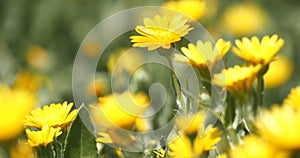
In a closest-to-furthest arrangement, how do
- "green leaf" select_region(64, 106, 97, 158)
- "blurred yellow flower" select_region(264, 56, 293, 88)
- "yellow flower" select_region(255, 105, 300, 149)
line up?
"yellow flower" select_region(255, 105, 300, 149) → "green leaf" select_region(64, 106, 97, 158) → "blurred yellow flower" select_region(264, 56, 293, 88)

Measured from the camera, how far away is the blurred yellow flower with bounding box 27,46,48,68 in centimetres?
390

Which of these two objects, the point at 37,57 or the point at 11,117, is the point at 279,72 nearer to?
the point at 37,57

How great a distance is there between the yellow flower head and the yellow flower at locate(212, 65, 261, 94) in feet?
0.30

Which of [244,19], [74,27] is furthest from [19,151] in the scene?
[244,19]

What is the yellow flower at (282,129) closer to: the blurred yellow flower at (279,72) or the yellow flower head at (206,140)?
the yellow flower head at (206,140)

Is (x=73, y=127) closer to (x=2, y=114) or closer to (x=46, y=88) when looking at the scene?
(x=2, y=114)

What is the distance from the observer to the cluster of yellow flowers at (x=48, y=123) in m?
1.39

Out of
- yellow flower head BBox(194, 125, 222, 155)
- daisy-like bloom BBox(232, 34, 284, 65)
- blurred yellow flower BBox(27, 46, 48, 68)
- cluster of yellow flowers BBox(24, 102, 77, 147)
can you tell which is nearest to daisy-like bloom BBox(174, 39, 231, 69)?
daisy-like bloom BBox(232, 34, 284, 65)

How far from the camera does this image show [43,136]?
139 cm

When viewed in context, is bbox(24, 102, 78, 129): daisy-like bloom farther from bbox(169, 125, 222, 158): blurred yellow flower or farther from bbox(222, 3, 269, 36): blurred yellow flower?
bbox(222, 3, 269, 36): blurred yellow flower

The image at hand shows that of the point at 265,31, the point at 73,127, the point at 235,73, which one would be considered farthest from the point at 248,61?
the point at 265,31

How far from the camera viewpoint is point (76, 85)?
2.59 meters

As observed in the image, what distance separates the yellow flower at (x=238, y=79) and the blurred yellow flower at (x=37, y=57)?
8.28ft

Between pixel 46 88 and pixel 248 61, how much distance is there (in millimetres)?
1325
